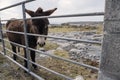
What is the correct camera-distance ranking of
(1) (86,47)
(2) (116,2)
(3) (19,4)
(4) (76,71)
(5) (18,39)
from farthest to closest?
(1) (86,47) < (5) (18,39) < (4) (76,71) < (3) (19,4) < (2) (116,2)

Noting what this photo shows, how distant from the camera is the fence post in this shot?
60.5 inches

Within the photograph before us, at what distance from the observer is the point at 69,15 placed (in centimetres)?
232

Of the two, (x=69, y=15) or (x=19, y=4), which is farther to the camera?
(x=19, y=4)

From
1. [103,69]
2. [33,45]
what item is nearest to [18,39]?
[33,45]

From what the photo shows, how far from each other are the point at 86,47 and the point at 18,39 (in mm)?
2853

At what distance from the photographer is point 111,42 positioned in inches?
62.9

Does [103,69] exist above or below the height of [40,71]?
above

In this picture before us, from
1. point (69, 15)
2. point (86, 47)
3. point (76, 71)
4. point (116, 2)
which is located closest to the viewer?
point (116, 2)

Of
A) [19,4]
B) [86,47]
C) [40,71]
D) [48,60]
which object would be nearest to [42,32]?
[19,4]

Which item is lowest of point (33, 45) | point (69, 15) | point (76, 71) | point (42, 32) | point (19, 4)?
point (76, 71)

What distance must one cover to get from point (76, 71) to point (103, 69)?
134 inches

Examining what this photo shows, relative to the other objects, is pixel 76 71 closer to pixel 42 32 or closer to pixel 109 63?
pixel 42 32

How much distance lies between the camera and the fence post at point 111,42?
1536mm

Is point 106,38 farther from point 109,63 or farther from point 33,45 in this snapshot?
point 33,45
